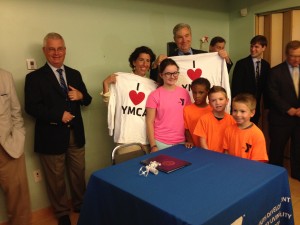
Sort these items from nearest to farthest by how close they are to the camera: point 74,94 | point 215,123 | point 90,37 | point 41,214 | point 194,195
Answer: point 194,195 → point 215,123 → point 74,94 → point 41,214 → point 90,37

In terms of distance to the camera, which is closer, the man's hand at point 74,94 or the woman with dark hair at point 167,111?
the woman with dark hair at point 167,111

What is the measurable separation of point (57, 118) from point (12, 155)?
1.37 ft

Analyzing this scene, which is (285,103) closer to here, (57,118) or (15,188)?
(57,118)

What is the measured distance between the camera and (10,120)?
2.04 m

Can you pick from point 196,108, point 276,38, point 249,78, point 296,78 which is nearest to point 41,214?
point 196,108

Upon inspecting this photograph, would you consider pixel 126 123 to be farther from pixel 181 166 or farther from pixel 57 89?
pixel 181 166

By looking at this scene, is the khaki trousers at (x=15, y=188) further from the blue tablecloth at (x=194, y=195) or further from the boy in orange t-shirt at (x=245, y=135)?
the boy in orange t-shirt at (x=245, y=135)

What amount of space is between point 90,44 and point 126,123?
979 millimetres

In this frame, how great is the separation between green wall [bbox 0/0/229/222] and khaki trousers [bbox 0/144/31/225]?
0.22m

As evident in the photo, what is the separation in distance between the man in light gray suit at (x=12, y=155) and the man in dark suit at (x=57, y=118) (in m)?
0.13

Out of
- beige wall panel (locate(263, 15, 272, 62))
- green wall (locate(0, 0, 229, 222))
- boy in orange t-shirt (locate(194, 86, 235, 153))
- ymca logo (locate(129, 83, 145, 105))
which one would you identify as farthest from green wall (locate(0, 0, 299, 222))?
boy in orange t-shirt (locate(194, 86, 235, 153))

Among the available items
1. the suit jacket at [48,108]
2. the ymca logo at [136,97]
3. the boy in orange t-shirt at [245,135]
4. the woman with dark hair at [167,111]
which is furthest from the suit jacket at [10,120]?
the boy in orange t-shirt at [245,135]

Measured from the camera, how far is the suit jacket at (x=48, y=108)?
6.95 feet

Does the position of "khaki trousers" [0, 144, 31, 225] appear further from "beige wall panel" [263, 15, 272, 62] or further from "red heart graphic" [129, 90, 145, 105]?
"beige wall panel" [263, 15, 272, 62]
